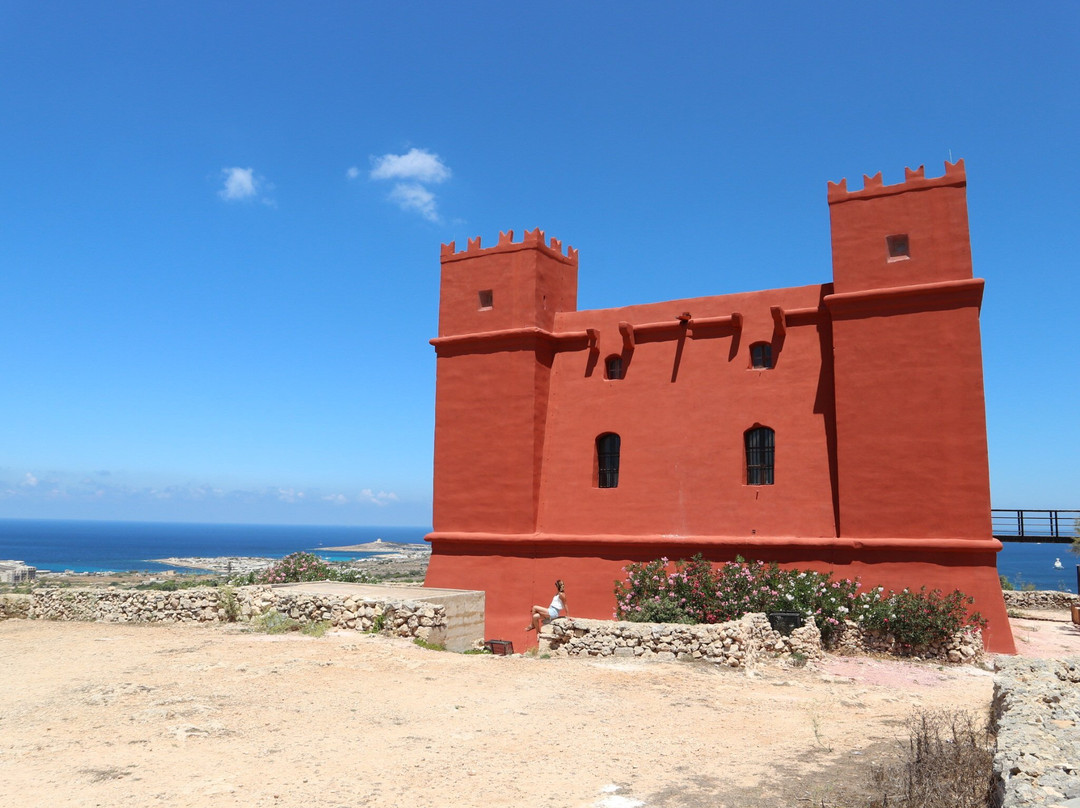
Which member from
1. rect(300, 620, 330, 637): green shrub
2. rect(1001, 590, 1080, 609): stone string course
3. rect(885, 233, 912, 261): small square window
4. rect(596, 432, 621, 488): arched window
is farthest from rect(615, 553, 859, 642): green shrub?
rect(1001, 590, 1080, 609): stone string course

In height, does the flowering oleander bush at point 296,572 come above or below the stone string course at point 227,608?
above

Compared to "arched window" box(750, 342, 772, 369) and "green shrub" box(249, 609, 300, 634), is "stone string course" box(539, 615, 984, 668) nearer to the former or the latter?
"green shrub" box(249, 609, 300, 634)

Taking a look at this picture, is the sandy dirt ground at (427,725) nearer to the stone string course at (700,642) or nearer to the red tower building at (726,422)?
the stone string course at (700,642)

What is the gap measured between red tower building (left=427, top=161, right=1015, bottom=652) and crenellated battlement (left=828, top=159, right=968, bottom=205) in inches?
1.4

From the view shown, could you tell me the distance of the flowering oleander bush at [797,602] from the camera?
14.0 m

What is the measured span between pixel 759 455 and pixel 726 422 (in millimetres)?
970

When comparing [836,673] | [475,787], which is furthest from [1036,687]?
[475,787]

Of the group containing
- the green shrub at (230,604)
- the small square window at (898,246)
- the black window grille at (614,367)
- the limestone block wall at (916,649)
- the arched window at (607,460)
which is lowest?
the limestone block wall at (916,649)

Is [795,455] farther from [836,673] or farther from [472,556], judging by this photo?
[472,556]

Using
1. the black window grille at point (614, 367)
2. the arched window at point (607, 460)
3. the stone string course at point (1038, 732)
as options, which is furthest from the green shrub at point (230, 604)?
the stone string course at point (1038, 732)

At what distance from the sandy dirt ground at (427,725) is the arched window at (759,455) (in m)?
4.49

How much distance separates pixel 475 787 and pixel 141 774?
9.31 ft

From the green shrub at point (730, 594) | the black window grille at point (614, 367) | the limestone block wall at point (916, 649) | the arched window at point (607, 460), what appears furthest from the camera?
the black window grille at point (614, 367)

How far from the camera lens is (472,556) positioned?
61.0ft
